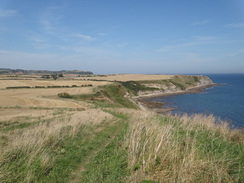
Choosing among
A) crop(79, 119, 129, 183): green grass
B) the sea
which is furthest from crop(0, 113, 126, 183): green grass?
the sea

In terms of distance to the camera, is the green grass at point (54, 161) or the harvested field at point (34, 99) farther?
the harvested field at point (34, 99)

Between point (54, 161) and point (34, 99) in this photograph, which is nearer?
point (54, 161)

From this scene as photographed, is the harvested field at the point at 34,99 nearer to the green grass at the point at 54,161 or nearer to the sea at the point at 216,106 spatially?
the green grass at the point at 54,161

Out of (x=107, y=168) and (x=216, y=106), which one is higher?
(x=107, y=168)

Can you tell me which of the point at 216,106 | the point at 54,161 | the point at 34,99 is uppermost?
the point at 54,161

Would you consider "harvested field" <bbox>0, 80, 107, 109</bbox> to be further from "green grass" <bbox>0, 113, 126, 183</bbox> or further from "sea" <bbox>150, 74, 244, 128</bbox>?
"sea" <bbox>150, 74, 244, 128</bbox>

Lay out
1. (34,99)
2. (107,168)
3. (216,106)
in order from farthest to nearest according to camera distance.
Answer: (216,106), (34,99), (107,168)

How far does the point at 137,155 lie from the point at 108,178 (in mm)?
1274

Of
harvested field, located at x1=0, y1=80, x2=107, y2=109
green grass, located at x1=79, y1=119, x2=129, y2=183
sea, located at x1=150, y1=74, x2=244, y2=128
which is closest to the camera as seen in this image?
green grass, located at x1=79, y1=119, x2=129, y2=183

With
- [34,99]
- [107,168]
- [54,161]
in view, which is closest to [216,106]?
[34,99]

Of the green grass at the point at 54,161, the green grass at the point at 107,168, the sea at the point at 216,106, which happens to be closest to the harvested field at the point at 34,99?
the green grass at the point at 54,161

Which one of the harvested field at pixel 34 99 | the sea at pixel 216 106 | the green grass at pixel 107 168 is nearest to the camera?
the green grass at pixel 107 168

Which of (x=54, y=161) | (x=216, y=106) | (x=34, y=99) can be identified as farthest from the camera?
(x=216, y=106)

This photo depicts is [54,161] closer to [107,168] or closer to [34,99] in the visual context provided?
[107,168]
